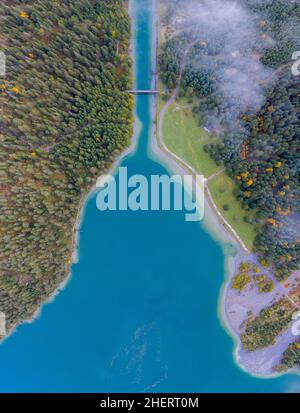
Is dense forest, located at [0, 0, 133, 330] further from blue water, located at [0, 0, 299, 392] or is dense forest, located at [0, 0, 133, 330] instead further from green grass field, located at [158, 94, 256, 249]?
green grass field, located at [158, 94, 256, 249]

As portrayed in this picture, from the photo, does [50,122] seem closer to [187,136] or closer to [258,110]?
[187,136]

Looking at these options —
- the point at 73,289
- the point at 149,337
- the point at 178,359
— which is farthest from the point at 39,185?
the point at 178,359

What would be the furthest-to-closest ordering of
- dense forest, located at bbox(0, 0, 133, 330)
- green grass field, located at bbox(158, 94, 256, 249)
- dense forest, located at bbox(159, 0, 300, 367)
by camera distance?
green grass field, located at bbox(158, 94, 256, 249) → dense forest, located at bbox(159, 0, 300, 367) → dense forest, located at bbox(0, 0, 133, 330)

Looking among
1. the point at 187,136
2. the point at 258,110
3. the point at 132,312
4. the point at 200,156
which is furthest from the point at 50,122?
the point at 132,312

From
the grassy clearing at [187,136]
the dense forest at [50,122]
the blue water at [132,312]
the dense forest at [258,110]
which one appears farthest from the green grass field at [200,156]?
the dense forest at [50,122]

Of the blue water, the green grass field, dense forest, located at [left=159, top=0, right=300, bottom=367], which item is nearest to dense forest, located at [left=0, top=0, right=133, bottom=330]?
the blue water

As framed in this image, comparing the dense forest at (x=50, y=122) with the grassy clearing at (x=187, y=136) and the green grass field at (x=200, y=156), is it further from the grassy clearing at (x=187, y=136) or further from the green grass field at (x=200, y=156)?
the green grass field at (x=200, y=156)
